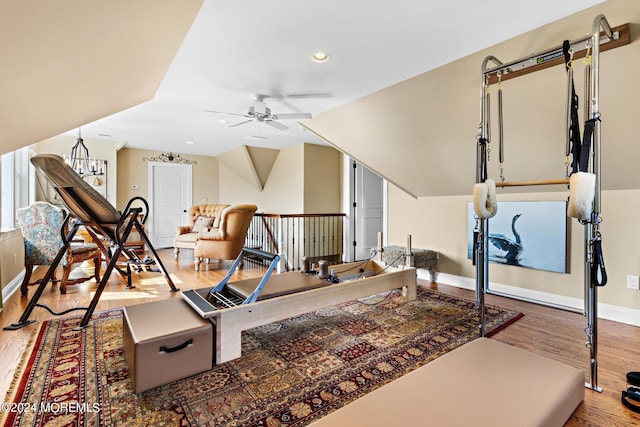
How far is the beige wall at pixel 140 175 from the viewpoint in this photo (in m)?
6.78

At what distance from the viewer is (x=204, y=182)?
7914mm

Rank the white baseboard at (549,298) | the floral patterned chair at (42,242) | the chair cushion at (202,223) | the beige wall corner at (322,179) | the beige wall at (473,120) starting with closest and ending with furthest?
the beige wall at (473,120), the white baseboard at (549,298), the floral patterned chair at (42,242), the chair cushion at (202,223), the beige wall corner at (322,179)

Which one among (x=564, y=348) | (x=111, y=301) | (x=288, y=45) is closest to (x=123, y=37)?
(x=288, y=45)

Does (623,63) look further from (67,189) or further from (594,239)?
(67,189)

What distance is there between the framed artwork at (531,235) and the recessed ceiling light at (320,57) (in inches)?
102

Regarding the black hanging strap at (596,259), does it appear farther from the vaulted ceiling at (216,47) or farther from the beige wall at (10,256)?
the beige wall at (10,256)

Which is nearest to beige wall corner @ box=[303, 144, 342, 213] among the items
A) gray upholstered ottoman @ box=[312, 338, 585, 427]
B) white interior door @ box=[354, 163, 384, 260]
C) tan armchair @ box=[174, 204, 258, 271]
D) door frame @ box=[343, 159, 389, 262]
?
door frame @ box=[343, 159, 389, 262]

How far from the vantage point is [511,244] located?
3.50 m

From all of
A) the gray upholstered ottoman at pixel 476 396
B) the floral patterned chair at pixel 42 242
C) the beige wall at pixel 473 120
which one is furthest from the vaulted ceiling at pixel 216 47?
the gray upholstered ottoman at pixel 476 396

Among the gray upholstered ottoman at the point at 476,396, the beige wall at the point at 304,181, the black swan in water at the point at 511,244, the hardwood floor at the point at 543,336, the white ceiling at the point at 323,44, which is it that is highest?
the white ceiling at the point at 323,44

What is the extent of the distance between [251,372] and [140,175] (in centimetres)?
657

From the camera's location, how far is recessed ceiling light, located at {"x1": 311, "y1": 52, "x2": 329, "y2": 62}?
99.0 inches

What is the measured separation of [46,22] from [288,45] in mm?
1501

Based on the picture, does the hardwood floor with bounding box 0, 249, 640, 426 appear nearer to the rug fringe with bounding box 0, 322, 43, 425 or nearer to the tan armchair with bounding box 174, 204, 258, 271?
the rug fringe with bounding box 0, 322, 43, 425
